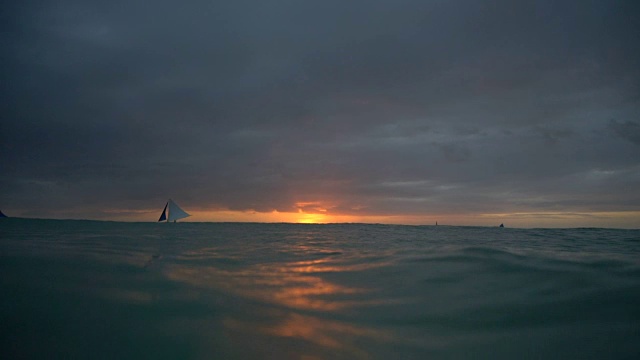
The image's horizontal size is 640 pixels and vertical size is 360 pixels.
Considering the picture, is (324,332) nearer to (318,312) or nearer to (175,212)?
(318,312)

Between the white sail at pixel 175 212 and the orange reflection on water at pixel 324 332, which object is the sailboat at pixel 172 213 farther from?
the orange reflection on water at pixel 324 332

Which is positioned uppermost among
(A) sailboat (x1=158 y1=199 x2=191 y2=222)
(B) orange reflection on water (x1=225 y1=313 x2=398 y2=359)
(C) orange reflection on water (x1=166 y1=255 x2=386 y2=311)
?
(A) sailboat (x1=158 y1=199 x2=191 y2=222)

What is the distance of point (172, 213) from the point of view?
114000 mm

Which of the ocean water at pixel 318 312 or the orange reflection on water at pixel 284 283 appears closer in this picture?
the ocean water at pixel 318 312

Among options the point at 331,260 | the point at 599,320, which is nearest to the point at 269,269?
the point at 331,260

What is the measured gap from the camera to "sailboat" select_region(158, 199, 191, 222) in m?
111

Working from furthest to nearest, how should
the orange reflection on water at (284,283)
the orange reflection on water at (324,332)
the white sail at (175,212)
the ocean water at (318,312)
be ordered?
the white sail at (175,212) → the orange reflection on water at (284,283) → the orange reflection on water at (324,332) → the ocean water at (318,312)

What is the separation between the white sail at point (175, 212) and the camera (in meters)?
114

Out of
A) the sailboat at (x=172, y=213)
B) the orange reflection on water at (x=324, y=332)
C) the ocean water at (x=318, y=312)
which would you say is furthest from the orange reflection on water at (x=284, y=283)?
the sailboat at (x=172, y=213)

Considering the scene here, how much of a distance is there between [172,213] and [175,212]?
4.78ft

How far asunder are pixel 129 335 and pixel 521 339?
216 inches

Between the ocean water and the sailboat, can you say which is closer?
the ocean water

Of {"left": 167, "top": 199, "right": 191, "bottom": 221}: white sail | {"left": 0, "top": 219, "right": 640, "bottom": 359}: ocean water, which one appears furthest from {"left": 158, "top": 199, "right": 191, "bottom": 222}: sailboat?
{"left": 0, "top": 219, "right": 640, "bottom": 359}: ocean water

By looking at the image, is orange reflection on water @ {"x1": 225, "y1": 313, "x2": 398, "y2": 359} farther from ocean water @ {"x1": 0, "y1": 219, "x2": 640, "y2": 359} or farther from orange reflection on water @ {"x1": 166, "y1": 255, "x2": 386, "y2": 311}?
orange reflection on water @ {"x1": 166, "y1": 255, "x2": 386, "y2": 311}
